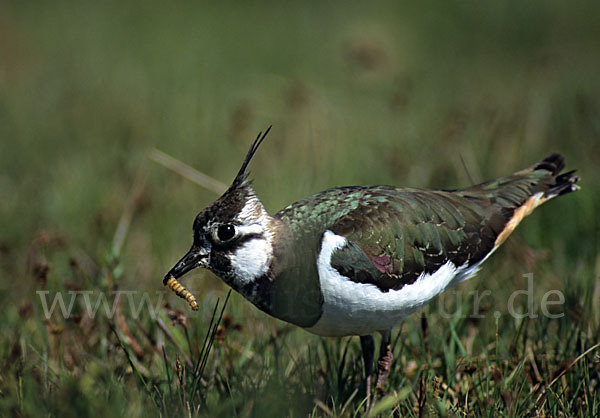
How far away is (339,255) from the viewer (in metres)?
3.78

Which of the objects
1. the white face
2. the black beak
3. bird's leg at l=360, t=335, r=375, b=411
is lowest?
bird's leg at l=360, t=335, r=375, b=411

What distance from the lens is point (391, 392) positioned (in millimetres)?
4094

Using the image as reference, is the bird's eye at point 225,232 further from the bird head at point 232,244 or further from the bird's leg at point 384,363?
the bird's leg at point 384,363

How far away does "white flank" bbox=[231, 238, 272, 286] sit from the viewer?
Answer: 3822 millimetres

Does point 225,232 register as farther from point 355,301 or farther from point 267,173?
point 267,173

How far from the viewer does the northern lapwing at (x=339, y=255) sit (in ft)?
12.2

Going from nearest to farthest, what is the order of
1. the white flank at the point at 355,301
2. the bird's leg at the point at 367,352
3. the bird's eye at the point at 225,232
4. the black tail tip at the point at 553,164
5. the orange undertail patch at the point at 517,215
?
the white flank at the point at 355,301 < the bird's eye at the point at 225,232 < the bird's leg at the point at 367,352 < the orange undertail patch at the point at 517,215 < the black tail tip at the point at 553,164

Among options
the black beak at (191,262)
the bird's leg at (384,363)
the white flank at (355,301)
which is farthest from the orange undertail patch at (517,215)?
the black beak at (191,262)

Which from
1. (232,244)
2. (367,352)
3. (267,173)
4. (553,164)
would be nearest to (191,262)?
(232,244)

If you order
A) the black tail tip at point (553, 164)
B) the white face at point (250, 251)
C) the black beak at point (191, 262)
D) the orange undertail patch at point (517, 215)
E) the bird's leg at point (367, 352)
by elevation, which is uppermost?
the black tail tip at point (553, 164)

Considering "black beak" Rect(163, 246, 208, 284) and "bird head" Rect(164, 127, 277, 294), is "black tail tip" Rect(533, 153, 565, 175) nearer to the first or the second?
"bird head" Rect(164, 127, 277, 294)

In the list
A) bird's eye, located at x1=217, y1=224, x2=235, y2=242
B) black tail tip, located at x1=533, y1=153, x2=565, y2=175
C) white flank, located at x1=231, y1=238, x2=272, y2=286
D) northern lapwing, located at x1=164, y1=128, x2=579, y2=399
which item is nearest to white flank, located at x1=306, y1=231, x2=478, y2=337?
northern lapwing, located at x1=164, y1=128, x2=579, y2=399

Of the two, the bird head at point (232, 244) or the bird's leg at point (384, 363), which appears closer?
the bird head at point (232, 244)

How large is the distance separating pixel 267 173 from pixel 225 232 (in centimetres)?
308
